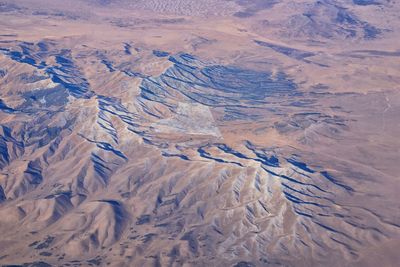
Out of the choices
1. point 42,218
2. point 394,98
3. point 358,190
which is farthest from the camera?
point 394,98

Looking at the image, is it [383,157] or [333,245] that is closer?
[333,245]

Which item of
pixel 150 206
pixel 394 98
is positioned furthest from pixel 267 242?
pixel 394 98

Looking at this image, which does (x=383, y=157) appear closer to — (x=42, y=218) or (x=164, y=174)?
(x=164, y=174)

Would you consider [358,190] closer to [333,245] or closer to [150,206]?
[333,245]

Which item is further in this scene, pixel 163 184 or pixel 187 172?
pixel 187 172

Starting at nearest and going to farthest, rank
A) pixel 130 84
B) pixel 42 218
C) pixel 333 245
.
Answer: pixel 333 245, pixel 42 218, pixel 130 84

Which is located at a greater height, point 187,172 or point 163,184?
point 187,172
